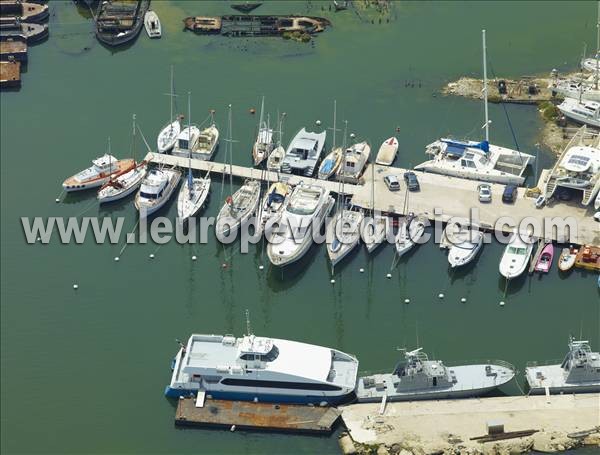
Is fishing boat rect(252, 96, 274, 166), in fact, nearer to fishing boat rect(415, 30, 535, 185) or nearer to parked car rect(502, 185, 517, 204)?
fishing boat rect(415, 30, 535, 185)

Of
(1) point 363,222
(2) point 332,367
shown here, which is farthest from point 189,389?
(1) point 363,222

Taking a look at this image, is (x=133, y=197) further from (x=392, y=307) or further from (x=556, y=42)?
(x=556, y=42)

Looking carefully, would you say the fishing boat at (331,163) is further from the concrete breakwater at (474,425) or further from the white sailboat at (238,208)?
the concrete breakwater at (474,425)

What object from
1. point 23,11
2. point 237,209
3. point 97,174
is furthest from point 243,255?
point 23,11

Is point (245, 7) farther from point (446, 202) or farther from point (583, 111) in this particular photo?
point (446, 202)

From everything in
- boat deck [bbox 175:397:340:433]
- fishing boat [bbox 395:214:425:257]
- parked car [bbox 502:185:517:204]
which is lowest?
boat deck [bbox 175:397:340:433]

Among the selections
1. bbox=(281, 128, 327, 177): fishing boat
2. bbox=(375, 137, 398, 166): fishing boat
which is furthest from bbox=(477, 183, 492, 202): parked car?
bbox=(281, 128, 327, 177): fishing boat
